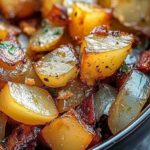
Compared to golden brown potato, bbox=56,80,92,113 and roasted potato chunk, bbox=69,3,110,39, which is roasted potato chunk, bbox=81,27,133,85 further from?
roasted potato chunk, bbox=69,3,110,39

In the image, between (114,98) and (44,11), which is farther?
(44,11)

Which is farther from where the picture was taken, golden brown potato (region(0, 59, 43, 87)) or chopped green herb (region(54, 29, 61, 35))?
chopped green herb (region(54, 29, 61, 35))

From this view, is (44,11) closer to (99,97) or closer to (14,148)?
(99,97)

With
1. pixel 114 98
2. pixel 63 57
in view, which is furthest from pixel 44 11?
pixel 114 98

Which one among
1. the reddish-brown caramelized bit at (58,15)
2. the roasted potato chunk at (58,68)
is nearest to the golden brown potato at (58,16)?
the reddish-brown caramelized bit at (58,15)

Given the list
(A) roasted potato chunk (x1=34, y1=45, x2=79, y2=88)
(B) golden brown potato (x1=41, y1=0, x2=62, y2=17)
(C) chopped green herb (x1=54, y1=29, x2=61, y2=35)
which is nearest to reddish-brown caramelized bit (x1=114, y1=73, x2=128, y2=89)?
(A) roasted potato chunk (x1=34, y1=45, x2=79, y2=88)

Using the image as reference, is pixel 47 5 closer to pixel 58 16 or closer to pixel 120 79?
pixel 58 16

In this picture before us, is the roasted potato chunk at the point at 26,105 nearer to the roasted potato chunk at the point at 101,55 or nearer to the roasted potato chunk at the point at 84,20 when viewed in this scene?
the roasted potato chunk at the point at 101,55
